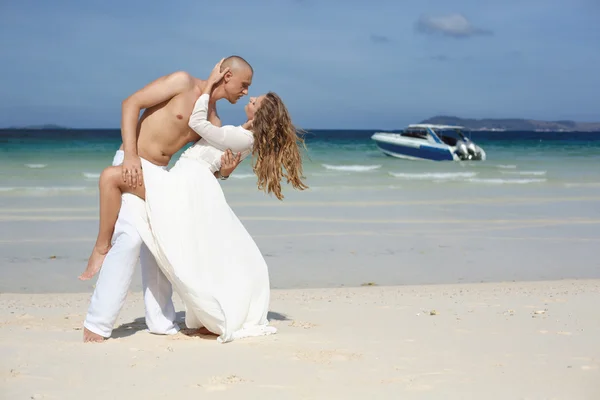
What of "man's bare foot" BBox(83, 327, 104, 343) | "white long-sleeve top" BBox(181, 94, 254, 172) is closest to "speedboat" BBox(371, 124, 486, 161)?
"white long-sleeve top" BBox(181, 94, 254, 172)

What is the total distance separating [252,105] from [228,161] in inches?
15.8

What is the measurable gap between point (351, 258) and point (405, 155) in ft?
109

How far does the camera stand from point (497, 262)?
Answer: 981 centimetres

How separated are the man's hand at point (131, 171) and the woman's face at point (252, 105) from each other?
0.79m

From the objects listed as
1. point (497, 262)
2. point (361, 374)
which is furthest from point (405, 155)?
point (361, 374)

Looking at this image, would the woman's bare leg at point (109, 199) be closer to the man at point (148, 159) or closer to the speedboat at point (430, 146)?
the man at point (148, 159)

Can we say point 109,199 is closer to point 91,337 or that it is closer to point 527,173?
point 91,337

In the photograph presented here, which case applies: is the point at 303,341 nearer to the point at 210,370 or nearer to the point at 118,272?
the point at 210,370

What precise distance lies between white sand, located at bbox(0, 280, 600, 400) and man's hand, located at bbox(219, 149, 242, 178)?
3.68 feet

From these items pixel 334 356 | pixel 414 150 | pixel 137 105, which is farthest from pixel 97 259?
pixel 414 150

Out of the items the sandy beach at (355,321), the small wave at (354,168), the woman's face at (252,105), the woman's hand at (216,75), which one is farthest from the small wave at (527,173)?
the woman's hand at (216,75)

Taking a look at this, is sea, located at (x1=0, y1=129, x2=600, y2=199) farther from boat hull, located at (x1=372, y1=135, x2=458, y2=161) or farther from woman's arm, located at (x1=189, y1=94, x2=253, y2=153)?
woman's arm, located at (x1=189, y1=94, x2=253, y2=153)

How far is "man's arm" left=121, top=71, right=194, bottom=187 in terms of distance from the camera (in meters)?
4.88

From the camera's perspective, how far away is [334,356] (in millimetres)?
4570
